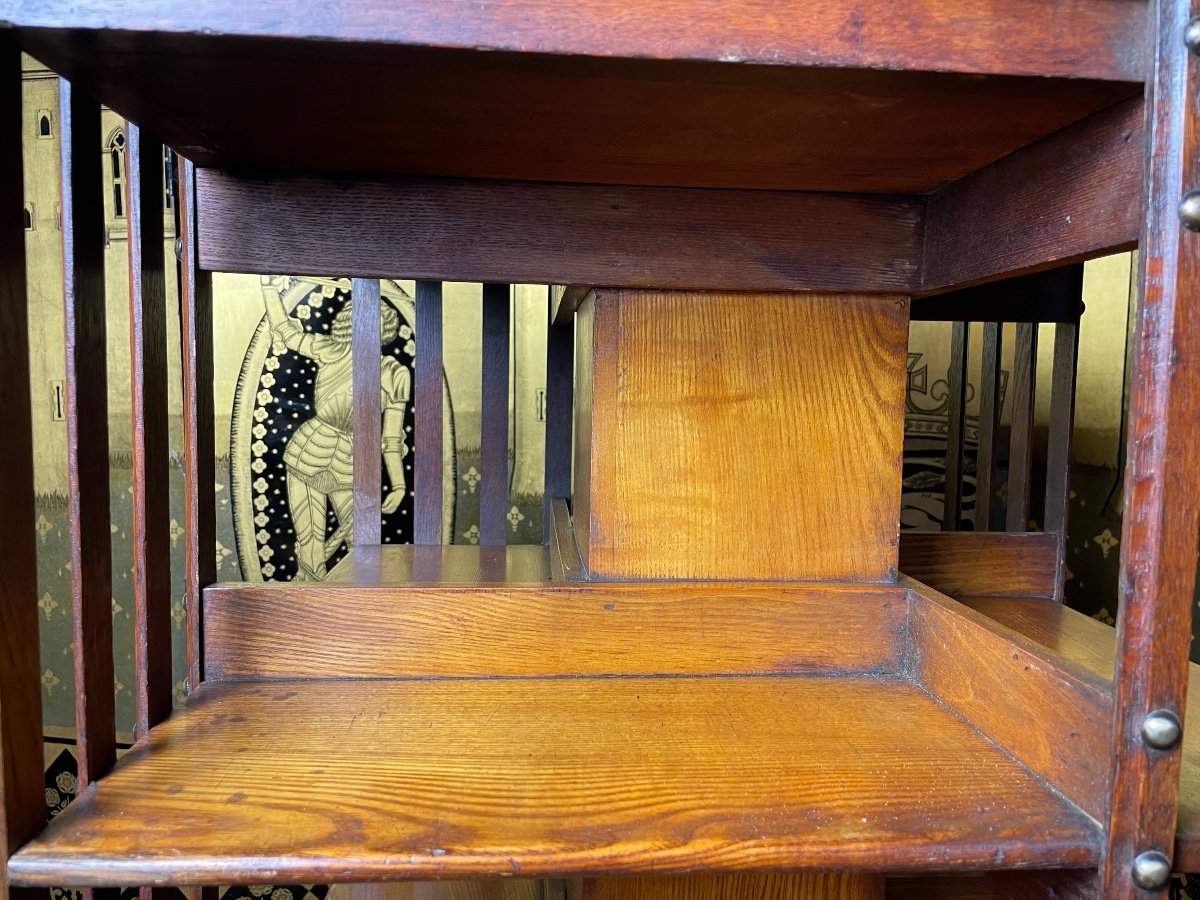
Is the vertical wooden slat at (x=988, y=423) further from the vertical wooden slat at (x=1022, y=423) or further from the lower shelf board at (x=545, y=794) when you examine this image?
the lower shelf board at (x=545, y=794)

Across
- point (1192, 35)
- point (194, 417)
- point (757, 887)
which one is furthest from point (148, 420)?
point (1192, 35)

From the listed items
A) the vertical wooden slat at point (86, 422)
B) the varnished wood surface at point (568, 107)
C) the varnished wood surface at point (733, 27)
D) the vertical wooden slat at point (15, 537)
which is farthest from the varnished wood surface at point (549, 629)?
the varnished wood surface at point (733, 27)

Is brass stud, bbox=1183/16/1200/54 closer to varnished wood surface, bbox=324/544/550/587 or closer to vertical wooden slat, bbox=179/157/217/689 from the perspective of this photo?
varnished wood surface, bbox=324/544/550/587

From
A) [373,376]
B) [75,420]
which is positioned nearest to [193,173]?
[75,420]

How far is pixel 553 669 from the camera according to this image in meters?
0.89

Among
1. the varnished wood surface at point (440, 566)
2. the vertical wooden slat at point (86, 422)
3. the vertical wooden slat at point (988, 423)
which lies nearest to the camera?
the vertical wooden slat at point (86, 422)

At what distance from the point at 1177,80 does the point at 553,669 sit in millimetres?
724

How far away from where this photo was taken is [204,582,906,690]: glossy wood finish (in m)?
0.87

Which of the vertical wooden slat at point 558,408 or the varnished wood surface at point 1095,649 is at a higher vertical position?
the vertical wooden slat at point 558,408

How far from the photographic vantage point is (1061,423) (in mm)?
1466

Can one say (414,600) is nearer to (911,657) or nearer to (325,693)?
(325,693)

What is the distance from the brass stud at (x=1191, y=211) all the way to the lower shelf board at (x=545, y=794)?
0.41 metres

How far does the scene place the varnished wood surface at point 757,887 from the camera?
0.84 m

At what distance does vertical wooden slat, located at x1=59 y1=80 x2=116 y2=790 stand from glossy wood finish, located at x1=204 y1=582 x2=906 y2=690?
0.59ft
